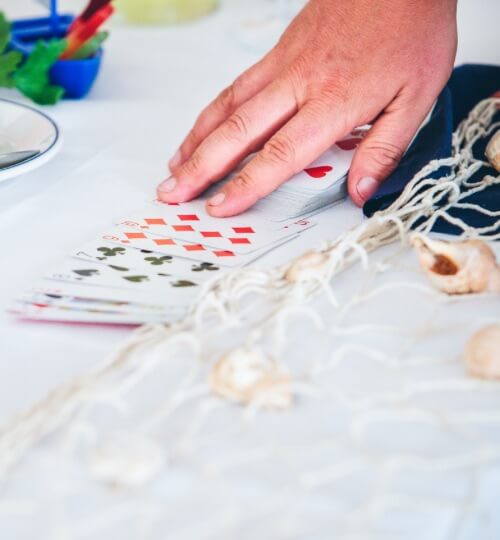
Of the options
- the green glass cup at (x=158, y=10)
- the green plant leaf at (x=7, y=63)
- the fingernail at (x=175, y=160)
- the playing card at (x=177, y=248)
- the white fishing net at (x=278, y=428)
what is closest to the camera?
the white fishing net at (x=278, y=428)

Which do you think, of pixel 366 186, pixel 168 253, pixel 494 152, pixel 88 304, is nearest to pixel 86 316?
pixel 88 304

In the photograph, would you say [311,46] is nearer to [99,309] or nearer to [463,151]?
[463,151]

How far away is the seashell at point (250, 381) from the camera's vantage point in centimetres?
53

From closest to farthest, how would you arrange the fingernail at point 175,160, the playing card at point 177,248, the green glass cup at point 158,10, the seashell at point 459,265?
1. the seashell at point 459,265
2. the playing card at point 177,248
3. the fingernail at point 175,160
4. the green glass cup at point 158,10

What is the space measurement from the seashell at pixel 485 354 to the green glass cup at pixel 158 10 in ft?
3.94

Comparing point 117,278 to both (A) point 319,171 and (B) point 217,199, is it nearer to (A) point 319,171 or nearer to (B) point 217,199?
(B) point 217,199

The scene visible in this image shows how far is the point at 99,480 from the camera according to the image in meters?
0.48

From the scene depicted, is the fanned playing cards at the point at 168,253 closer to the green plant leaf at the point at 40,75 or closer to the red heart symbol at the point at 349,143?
the red heart symbol at the point at 349,143

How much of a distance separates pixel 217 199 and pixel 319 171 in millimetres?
127

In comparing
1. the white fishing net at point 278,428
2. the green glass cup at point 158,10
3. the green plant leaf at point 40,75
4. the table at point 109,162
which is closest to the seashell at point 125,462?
the white fishing net at point 278,428

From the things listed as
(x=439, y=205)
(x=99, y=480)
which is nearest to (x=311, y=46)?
(x=439, y=205)

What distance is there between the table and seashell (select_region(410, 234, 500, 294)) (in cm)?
16

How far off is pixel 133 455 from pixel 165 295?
9.5 inches

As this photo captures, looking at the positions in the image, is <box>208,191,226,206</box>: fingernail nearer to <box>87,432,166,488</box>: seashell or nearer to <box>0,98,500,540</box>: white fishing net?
<box>0,98,500,540</box>: white fishing net
